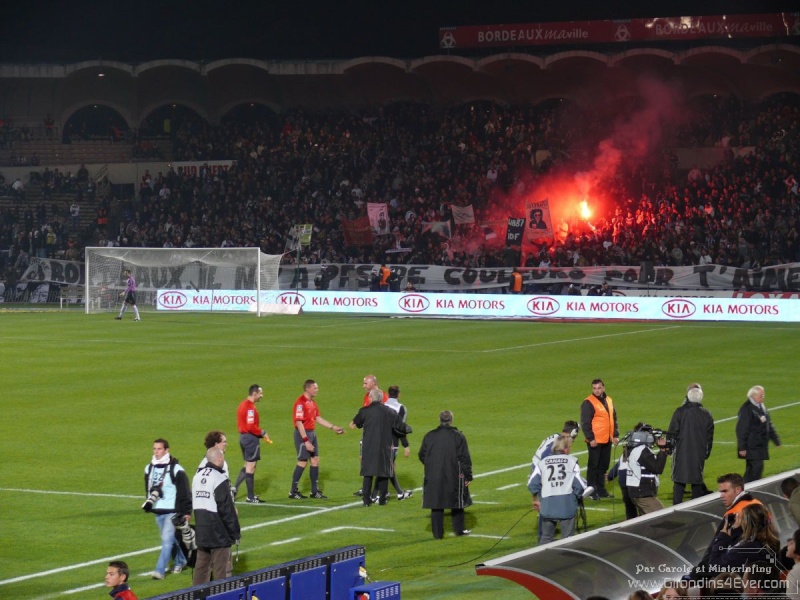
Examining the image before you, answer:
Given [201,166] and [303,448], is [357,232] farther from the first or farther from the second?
[303,448]

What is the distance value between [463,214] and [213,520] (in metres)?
48.8

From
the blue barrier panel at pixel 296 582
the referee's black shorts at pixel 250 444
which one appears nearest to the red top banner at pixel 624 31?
the referee's black shorts at pixel 250 444

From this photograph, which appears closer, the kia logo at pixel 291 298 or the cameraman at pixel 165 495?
the cameraman at pixel 165 495

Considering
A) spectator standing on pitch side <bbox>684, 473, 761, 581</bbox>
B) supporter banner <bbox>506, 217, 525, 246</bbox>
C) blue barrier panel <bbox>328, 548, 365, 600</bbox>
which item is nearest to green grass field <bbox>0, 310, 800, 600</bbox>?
blue barrier panel <bbox>328, 548, 365, 600</bbox>

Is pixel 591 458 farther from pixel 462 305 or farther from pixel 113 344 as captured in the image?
pixel 462 305

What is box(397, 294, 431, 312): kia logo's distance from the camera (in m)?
52.3

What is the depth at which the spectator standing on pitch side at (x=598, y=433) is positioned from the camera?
19203mm

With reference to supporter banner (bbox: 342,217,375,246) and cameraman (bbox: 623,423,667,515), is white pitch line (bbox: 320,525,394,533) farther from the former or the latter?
supporter banner (bbox: 342,217,375,246)

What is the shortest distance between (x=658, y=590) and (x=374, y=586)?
2636mm

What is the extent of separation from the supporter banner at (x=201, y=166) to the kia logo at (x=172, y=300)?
1597 centimetres

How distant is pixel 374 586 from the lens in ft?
37.6

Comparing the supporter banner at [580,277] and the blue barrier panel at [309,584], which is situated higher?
the supporter banner at [580,277]

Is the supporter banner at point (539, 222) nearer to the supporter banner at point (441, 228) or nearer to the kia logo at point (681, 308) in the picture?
the supporter banner at point (441, 228)

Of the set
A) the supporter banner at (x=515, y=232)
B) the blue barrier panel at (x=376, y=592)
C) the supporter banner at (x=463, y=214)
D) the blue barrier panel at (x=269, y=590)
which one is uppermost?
the supporter banner at (x=463, y=214)
